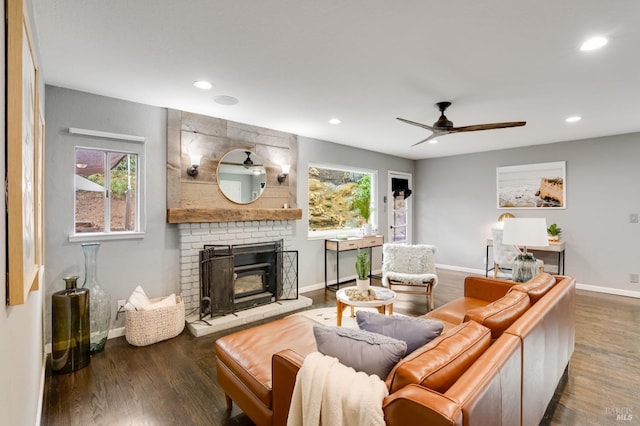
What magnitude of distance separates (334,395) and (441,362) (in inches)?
16.2

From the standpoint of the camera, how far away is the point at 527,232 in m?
Result: 2.76

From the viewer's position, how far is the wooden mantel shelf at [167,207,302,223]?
11.3 ft

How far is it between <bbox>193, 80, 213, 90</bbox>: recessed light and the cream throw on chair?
9.88 ft

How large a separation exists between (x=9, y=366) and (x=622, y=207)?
6694mm

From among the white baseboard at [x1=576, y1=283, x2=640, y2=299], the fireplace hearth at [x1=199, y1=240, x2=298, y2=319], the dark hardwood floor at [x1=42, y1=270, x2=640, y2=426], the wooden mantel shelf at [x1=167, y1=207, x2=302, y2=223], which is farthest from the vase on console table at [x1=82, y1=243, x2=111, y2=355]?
the white baseboard at [x1=576, y1=283, x2=640, y2=299]

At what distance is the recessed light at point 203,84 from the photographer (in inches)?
109

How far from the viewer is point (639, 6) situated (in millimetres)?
1732

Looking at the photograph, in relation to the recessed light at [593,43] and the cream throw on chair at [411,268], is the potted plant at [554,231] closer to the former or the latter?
the cream throw on chair at [411,268]

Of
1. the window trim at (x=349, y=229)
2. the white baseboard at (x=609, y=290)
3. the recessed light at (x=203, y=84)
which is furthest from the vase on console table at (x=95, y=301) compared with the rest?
the white baseboard at (x=609, y=290)

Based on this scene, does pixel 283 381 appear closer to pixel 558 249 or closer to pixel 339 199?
pixel 339 199

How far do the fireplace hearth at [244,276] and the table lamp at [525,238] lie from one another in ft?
8.76

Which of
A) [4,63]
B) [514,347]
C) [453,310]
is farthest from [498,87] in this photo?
[4,63]

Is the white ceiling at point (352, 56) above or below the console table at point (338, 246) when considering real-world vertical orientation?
above

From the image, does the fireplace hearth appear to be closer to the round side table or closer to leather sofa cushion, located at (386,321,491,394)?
the round side table
